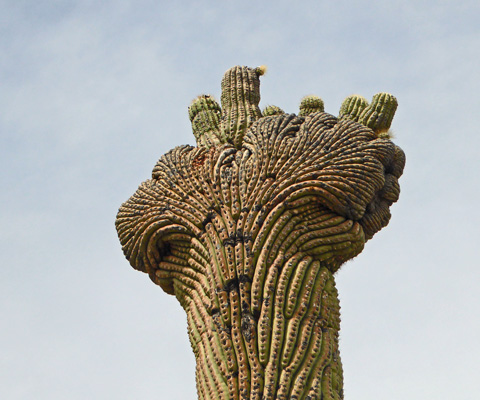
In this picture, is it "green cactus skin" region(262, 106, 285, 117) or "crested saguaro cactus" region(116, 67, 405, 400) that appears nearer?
"crested saguaro cactus" region(116, 67, 405, 400)

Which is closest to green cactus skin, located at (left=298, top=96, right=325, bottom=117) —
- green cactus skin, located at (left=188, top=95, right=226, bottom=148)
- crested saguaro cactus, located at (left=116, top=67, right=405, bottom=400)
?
crested saguaro cactus, located at (left=116, top=67, right=405, bottom=400)

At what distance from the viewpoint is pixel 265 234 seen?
10586mm

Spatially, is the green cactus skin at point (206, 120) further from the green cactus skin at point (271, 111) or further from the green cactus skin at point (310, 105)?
the green cactus skin at point (310, 105)

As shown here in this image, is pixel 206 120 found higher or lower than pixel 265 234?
higher

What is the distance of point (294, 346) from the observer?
10008 mm

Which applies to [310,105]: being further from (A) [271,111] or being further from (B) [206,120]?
(B) [206,120]

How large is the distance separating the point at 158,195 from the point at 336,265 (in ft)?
6.55

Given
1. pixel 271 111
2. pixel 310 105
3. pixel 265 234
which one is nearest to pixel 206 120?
pixel 271 111

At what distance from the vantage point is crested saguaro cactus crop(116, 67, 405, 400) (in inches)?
395

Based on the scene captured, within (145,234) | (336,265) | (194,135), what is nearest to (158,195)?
(145,234)

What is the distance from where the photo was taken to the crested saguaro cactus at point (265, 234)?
32.9 ft

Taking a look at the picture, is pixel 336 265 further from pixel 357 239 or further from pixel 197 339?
pixel 197 339

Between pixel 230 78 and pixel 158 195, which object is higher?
pixel 230 78

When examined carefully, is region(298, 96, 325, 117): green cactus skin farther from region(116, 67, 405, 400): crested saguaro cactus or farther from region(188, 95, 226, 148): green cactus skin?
region(188, 95, 226, 148): green cactus skin
